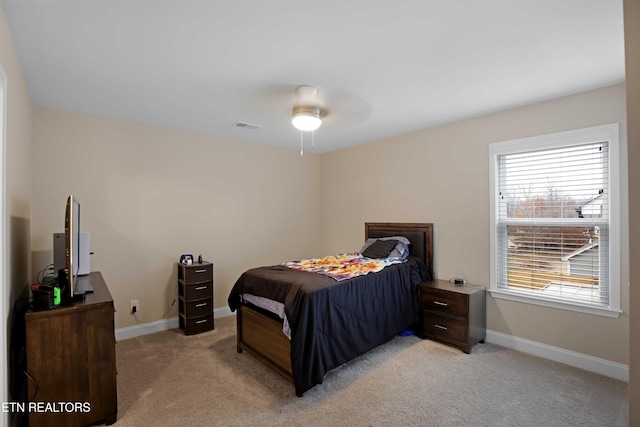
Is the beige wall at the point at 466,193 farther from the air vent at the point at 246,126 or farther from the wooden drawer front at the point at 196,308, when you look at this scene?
the wooden drawer front at the point at 196,308

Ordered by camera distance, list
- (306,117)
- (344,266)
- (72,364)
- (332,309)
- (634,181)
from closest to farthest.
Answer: (634,181)
(72,364)
(332,309)
(306,117)
(344,266)

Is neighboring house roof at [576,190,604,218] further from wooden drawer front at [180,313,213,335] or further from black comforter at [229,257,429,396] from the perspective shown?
wooden drawer front at [180,313,213,335]

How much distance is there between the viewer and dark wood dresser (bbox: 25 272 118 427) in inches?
71.1

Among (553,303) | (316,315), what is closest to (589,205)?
(553,303)

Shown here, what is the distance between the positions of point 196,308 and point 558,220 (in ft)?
12.7

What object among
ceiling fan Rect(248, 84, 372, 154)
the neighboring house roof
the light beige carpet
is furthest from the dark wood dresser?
the neighboring house roof

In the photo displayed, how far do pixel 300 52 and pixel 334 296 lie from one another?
6.05ft

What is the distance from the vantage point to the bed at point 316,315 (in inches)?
93.4

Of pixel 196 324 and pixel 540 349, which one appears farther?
pixel 196 324

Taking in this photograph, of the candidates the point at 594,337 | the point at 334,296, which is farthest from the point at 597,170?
the point at 334,296

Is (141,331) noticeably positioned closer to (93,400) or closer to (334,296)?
(93,400)

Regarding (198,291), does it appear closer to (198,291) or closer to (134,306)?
(198,291)

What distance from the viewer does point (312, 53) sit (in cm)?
205

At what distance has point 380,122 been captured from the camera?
356 cm
